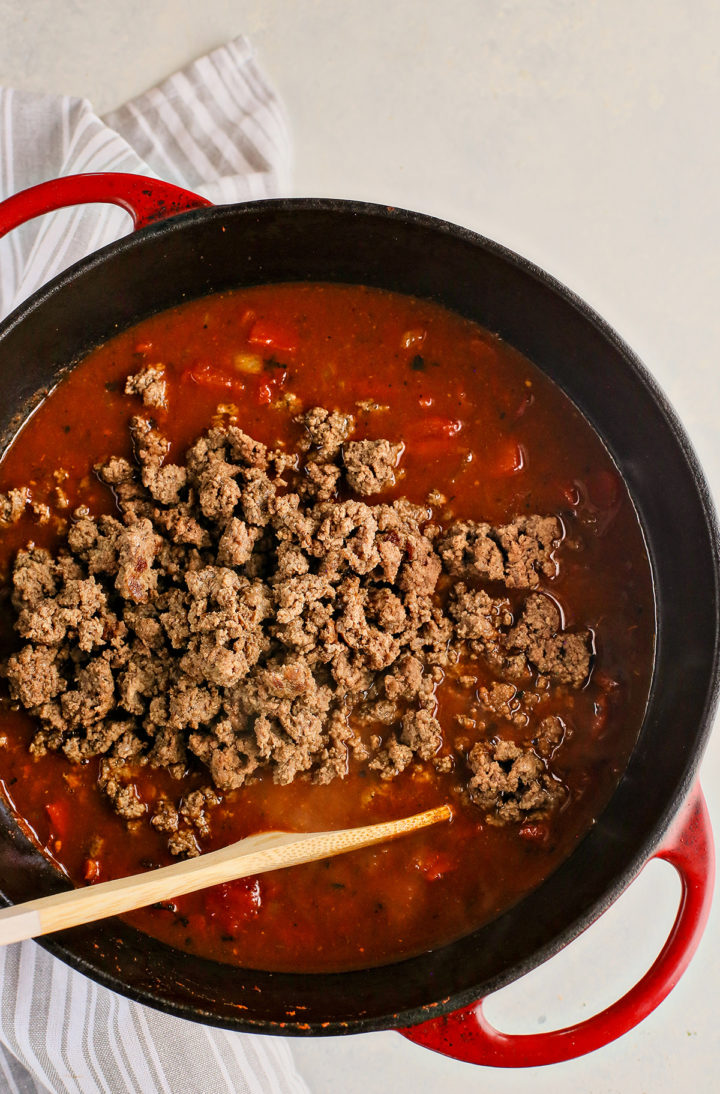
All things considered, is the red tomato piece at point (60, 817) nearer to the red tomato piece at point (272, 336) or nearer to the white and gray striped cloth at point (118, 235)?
the white and gray striped cloth at point (118, 235)

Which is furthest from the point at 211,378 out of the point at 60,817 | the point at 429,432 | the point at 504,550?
the point at 60,817

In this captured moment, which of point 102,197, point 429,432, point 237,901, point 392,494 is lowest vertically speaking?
point 237,901

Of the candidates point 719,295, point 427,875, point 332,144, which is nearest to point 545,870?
Answer: point 427,875

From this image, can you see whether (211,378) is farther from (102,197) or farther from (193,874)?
(193,874)

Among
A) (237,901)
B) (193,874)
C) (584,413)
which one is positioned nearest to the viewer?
(193,874)

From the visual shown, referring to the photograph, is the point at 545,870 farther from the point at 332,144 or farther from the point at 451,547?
the point at 332,144

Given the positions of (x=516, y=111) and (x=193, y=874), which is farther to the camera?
(x=516, y=111)

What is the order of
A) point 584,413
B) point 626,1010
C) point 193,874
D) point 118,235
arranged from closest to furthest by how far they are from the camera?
1. point 193,874
2. point 626,1010
3. point 584,413
4. point 118,235
